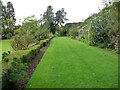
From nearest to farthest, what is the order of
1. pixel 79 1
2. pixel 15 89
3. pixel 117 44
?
1. pixel 15 89
2. pixel 117 44
3. pixel 79 1

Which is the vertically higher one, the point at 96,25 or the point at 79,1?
the point at 79,1

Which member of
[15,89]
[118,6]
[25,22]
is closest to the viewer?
[15,89]

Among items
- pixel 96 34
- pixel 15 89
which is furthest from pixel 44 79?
pixel 96 34

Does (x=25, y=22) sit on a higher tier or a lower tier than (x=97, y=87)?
higher

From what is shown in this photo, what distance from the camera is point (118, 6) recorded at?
21.9 feet

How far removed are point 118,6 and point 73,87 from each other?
6.39 metres

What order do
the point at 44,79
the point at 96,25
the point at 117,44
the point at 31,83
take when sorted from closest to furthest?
1. the point at 31,83
2. the point at 44,79
3. the point at 117,44
4. the point at 96,25

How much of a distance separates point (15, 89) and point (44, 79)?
986mm

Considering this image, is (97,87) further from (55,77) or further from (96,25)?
(96,25)

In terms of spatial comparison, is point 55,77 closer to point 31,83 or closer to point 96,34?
point 31,83

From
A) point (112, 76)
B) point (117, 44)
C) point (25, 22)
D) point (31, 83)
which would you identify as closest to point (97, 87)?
point (112, 76)

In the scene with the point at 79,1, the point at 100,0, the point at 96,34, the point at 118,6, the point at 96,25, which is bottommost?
the point at 96,34

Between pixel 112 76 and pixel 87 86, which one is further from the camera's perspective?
pixel 112 76

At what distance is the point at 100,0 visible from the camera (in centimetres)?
923
